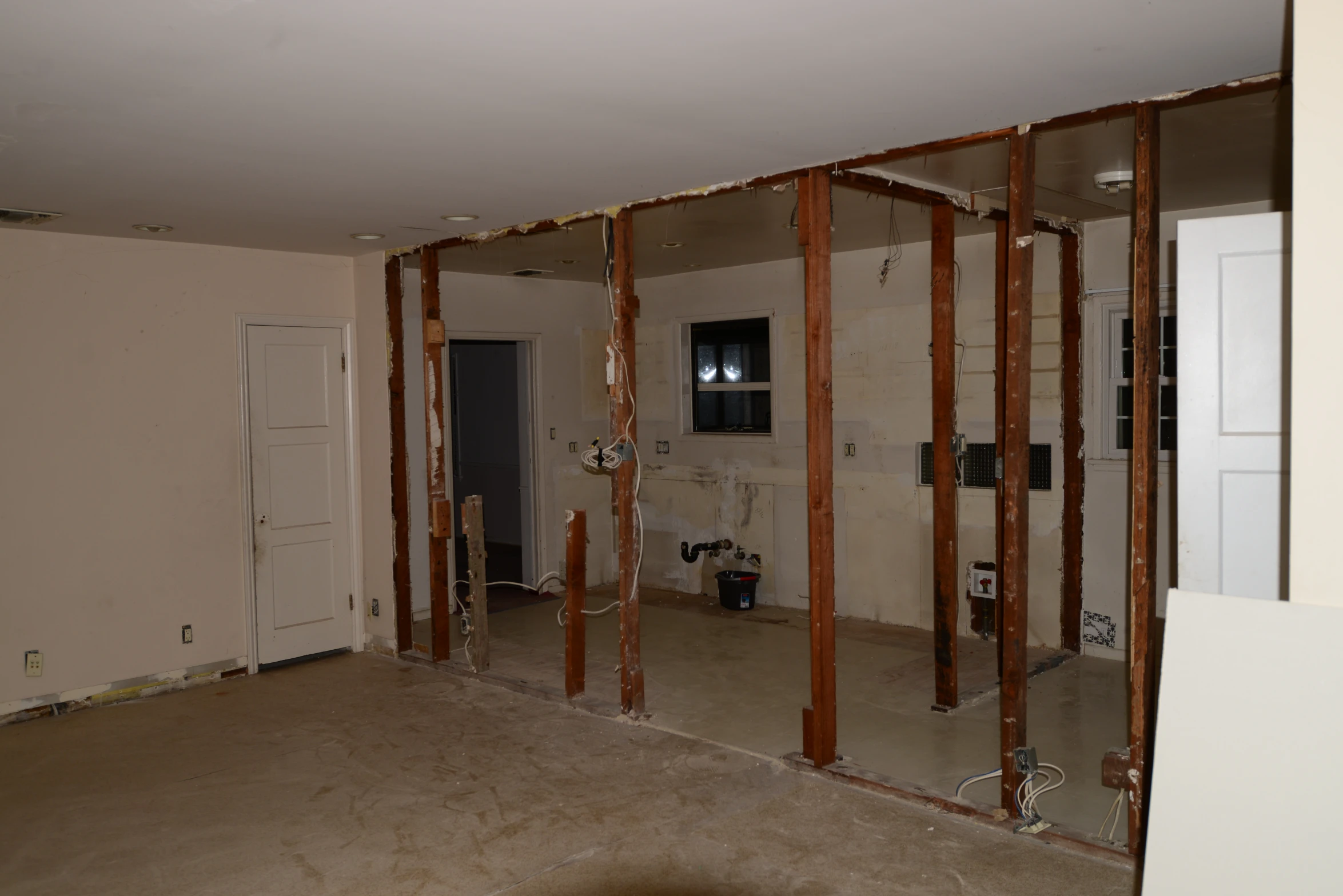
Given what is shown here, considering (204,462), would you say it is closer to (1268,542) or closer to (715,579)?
(715,579)

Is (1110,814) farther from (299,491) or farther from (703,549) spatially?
(299,491)

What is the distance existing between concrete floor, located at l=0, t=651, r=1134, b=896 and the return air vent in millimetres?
2827

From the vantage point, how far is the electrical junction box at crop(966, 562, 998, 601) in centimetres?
603

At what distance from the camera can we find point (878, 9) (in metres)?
2.31

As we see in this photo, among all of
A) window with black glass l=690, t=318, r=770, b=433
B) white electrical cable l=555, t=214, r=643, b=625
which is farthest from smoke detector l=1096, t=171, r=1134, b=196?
window with black glass l=690, t=318, r=770, b=433

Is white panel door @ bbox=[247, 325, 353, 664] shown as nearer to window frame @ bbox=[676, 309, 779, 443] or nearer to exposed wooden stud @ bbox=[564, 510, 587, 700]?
exposed wooden stud @ bbox=[564, 510, 587, 700]

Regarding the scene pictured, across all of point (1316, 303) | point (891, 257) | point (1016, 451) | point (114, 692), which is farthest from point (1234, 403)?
point (114, 692)

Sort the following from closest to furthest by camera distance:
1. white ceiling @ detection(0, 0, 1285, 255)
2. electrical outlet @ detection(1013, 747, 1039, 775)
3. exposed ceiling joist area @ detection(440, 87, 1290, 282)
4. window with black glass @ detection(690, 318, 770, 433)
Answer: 1. white ceiling @ detection(0, 0, 1285, 255)
2. electrical outlet @ detection(1013, 747, 1039, 775)
3. exposed ceiling joist area @ detection(440, 87, 1290, 282)
4. window with black glass @ detection(690, 318, 770, 433)

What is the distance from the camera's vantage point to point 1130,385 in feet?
19.1

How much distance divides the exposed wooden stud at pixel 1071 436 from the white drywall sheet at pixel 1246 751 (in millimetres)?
3618

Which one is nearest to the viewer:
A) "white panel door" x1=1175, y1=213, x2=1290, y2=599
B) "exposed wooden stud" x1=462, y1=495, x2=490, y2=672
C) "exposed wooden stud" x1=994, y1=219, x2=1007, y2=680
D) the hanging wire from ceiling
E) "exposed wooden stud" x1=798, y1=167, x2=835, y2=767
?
"white panel door" x1=1175, y1=213, x2=1290, y2=599

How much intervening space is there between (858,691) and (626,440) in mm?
1907

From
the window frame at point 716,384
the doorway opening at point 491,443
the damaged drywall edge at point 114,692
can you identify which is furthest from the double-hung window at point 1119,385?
the damaged drywall edge at point 114,692

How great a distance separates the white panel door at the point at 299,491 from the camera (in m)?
5.86
